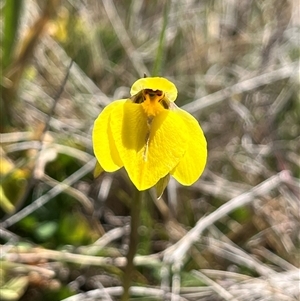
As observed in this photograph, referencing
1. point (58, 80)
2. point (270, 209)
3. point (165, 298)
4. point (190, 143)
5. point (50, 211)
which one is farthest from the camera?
point (58, 80)

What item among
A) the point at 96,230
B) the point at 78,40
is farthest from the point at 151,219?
the point at 78,40

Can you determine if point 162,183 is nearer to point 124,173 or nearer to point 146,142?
point 146,142

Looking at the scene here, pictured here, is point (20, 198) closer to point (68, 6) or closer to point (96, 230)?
point (96, 230)

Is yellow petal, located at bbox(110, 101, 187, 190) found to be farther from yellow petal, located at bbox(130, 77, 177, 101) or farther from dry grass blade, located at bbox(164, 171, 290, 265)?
dry grass blade, located at bbox(164, 171, 290, 265)

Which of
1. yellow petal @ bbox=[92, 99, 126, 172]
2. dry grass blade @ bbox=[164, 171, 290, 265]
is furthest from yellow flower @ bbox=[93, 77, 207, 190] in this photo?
dry grass blade @ bbox=[164, 171, 290, 265]

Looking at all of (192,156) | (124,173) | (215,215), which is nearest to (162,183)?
(192,156)

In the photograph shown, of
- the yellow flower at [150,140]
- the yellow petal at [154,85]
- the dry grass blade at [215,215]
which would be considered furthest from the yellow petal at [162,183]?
the dry grass blade at [215,215]
